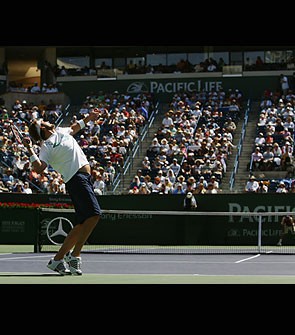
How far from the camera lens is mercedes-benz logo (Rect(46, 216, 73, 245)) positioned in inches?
916

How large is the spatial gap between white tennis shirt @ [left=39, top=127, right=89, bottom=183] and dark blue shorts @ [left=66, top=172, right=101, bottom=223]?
84mm

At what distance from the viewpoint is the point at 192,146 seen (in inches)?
1348

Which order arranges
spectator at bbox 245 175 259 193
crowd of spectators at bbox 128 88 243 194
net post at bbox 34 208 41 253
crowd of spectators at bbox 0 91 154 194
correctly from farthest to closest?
crowd of spectators at bbox 0 91 154 194 < crowd of spectators at bbox 128 88 243 194 < spectator at bbox 245 175 259 193 < net post at bbox 34 208 41 253

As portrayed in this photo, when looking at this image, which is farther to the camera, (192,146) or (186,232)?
(192,146)

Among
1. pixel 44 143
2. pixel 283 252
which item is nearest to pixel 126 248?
pixel 283 252

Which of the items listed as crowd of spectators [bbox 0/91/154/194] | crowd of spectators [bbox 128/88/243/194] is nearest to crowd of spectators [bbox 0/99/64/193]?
crowd of spectators [bbox 0/91/154/194]

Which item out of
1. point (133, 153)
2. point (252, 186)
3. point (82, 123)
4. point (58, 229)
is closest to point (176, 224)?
point (58, 229)

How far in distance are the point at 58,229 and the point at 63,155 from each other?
14264 mm

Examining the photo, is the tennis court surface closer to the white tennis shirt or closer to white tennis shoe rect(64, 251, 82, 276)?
white tennis shoe rect(64, 251, 82, 276)

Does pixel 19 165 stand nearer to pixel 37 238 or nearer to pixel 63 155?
pixel 37 238

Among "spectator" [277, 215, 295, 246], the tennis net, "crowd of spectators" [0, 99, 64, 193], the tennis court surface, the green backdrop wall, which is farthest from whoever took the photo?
"crowd of spectators" [0, 99, 64, 193]

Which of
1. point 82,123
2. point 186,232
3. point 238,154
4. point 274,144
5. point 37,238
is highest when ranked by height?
point 274,144

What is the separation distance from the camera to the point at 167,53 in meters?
47.0
